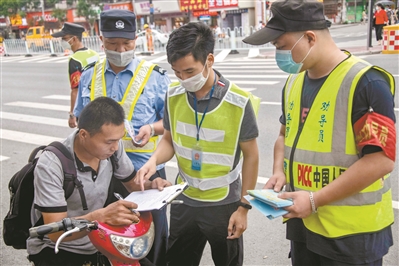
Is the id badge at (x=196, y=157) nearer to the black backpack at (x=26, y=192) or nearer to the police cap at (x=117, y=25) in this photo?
the black backpack at (x=26, y=192)

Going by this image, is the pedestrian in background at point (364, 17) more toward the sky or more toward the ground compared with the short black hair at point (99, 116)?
more toward the sky

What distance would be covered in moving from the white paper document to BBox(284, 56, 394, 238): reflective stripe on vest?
0.63 m

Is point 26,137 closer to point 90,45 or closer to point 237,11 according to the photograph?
point 90,45

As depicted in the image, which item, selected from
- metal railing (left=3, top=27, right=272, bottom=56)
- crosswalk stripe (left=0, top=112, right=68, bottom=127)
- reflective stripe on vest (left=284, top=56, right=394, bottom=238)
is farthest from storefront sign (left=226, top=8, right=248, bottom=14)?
reflective stripe on vest (left=284, top=56, right=394, bottom=238)

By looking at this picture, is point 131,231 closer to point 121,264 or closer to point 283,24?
point 121,264

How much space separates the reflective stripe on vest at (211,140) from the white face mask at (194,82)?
0.12 m

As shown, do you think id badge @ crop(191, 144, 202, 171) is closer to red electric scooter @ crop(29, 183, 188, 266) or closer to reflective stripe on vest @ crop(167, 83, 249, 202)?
reflective stripe on vest @ crop(167, 83, 249, 202)

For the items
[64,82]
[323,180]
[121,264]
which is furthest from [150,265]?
[64,82]

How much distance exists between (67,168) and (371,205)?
4.90 ft

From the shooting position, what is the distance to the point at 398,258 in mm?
3197

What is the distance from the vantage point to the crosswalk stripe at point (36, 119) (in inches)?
326

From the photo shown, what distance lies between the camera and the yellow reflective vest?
7.36ft

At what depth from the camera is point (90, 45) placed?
24.3m

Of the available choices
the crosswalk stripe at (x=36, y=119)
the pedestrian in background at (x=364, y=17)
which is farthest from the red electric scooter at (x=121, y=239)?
the pedestrian in background at (x=364, y=17)
